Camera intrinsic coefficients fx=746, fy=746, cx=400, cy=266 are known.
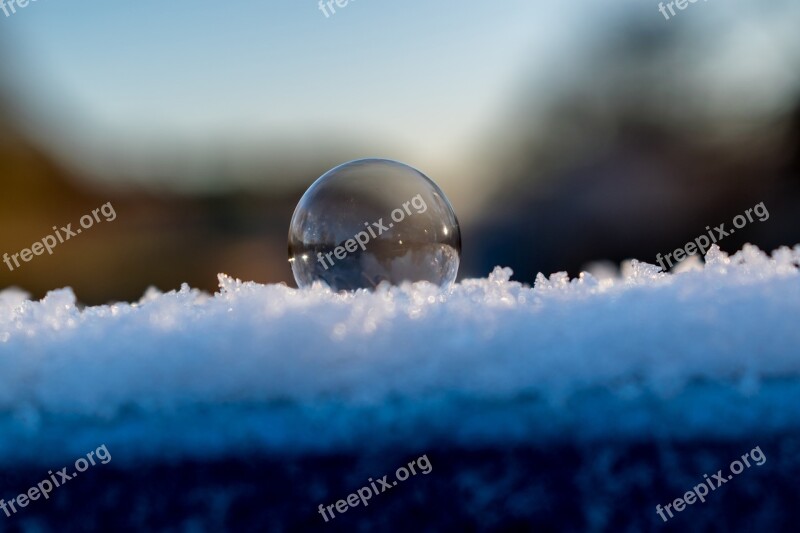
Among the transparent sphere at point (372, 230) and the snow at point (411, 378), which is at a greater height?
the transparent sphere at point (372, 230)

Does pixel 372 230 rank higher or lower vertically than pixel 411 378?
higher

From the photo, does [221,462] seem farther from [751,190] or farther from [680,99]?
[680,99]

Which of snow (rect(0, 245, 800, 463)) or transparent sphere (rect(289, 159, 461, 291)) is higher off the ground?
transparent sphere (rect(289, 159, 461, 291))

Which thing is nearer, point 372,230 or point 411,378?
point 411,378

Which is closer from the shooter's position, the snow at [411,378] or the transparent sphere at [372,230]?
the snow at [411,378]

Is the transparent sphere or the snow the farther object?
the transparent sphere
